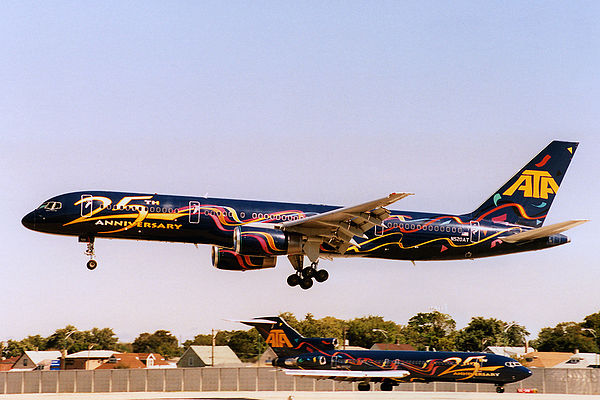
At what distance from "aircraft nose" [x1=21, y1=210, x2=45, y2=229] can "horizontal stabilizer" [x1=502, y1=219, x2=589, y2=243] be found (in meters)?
27.8

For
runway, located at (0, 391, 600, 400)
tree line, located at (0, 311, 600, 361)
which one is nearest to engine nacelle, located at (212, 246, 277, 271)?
runway, located at (0, 391, 600, 400)

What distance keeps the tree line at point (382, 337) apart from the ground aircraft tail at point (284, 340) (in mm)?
27422

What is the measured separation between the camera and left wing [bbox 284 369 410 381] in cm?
6300

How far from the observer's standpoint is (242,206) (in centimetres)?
4434

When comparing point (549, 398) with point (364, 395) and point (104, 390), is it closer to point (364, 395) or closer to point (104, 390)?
point (364, 395)

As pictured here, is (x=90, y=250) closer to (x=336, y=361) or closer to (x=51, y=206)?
(x=51, y=206)

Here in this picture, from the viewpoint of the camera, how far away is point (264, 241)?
42469 millimetres

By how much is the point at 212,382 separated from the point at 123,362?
54.5m

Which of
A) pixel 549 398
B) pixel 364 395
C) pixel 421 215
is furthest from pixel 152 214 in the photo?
pixel 549 398

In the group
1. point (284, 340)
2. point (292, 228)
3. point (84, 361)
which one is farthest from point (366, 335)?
point (292, 228)

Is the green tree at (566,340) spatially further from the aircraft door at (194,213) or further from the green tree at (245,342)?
the aircraft door at (194,213)

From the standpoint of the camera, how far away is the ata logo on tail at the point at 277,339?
6891 centimetres

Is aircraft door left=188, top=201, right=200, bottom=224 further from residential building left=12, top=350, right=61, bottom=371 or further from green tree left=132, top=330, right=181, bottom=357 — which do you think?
green tree left=132, top=330, right=181, bottom=357

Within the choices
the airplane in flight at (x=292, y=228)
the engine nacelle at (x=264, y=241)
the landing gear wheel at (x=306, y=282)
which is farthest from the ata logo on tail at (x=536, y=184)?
the engine nacelle at (x=264, y=241)
